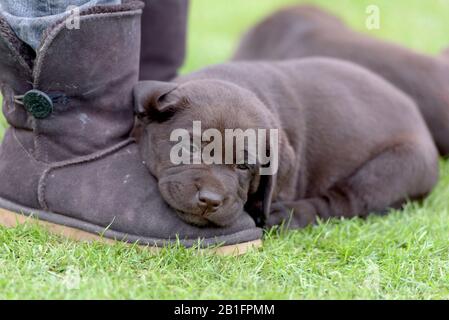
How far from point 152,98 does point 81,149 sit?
0.35 m

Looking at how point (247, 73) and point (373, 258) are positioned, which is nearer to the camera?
point (373, 258)

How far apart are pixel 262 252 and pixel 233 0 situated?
601 cm

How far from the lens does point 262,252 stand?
2.87 meters

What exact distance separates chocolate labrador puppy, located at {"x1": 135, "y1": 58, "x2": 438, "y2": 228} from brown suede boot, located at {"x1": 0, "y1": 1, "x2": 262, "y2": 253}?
0.31ft

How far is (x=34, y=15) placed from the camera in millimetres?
2744

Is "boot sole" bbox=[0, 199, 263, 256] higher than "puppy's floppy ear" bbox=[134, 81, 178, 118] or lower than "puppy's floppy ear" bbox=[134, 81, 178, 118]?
lower

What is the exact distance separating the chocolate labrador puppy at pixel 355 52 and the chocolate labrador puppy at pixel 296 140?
0.35 meters

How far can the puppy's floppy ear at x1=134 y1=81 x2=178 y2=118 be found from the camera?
2938 millimetres

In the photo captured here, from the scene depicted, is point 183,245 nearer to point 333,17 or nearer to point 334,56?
point 334,56

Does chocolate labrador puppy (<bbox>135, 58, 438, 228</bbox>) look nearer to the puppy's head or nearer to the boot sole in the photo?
the puppy's head

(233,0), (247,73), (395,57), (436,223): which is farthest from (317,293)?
(233,0)

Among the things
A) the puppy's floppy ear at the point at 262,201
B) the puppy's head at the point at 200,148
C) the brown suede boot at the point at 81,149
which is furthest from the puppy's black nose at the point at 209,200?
the puppy's floppy ear at the point at 262,201

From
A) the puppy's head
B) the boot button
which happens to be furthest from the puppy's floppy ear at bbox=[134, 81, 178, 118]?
the boot button

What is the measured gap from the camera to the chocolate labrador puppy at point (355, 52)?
4.37m
